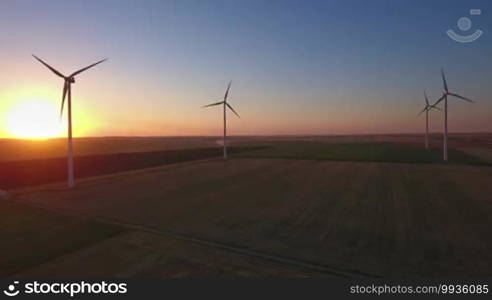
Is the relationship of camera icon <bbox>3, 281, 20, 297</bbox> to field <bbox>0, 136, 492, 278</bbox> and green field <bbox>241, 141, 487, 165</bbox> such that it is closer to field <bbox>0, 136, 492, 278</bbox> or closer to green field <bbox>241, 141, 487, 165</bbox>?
field <bbox>0, 136, 492, 278</bbox>

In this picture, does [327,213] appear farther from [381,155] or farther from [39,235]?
[381,155]

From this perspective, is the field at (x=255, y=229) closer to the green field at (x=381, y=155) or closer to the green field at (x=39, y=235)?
the green field at (x=39, y=235)

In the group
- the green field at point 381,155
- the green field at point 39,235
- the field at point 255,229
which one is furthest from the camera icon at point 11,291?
the green field at point 381,155

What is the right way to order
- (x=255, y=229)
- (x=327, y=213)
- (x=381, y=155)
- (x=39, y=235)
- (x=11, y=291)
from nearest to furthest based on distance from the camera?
(x=11, y=291) < (x=39, y=235) < (x=255, y=229) < (x=327, y=213) < (x=381, y=155)

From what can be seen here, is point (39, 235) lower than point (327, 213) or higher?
higher

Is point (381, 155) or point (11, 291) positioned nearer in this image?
point (11, 291)

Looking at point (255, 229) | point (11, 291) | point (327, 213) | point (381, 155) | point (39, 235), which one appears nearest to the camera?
point (11, 291)

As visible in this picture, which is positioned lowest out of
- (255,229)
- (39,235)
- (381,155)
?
(255,229)

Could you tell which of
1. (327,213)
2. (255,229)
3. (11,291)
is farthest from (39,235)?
(327,213)

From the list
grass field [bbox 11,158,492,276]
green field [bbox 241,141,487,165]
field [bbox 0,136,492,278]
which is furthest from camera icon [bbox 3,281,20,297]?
green field [bbox 241,141,487,165]

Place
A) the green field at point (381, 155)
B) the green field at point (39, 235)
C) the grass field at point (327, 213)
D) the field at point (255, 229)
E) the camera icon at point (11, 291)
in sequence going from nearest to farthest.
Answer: the camera icon at point (11, 291) → the field at point (255, 229) → the green field at point (39, 235) → the grass field at point (327, 213) → the green field at point (381, 155)
